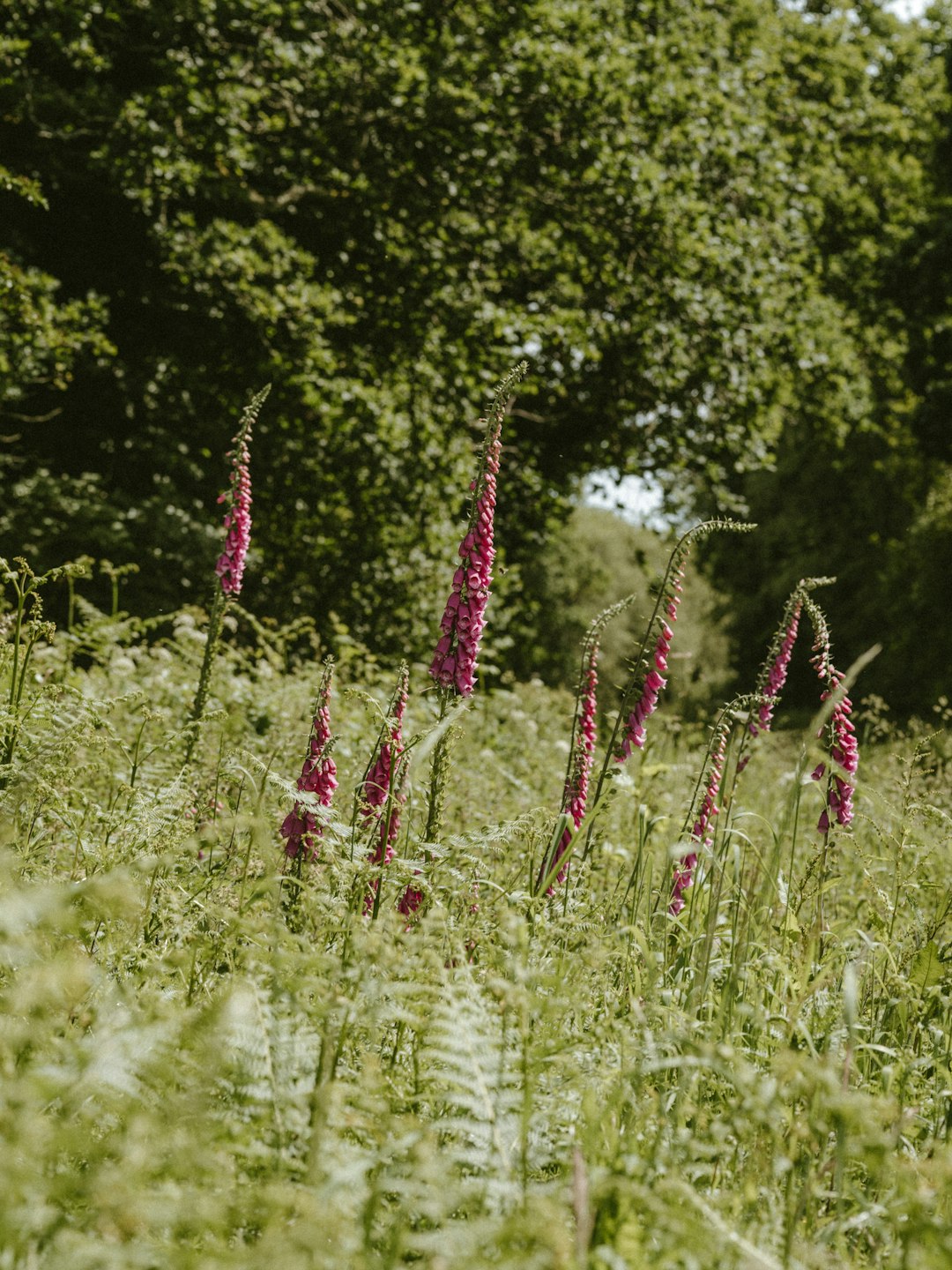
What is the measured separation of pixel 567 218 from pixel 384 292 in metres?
2.39

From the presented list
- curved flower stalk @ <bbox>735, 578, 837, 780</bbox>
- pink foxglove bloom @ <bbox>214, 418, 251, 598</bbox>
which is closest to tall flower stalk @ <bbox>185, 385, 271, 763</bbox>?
pink foxglove bloom @ <bbox>214, 418, 251, 598</bbox>

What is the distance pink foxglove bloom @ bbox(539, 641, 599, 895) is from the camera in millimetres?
3350

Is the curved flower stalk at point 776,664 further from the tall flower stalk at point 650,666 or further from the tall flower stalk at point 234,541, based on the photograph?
the tall flower stalk at point 234,541

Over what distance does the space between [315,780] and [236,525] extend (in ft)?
5.55

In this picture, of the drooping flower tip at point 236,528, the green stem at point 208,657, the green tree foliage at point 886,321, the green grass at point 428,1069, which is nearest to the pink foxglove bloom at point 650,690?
the green grass at point 428,1069

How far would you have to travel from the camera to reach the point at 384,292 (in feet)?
37.0

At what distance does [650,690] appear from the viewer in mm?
3498

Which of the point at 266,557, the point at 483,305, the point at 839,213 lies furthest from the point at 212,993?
the point at 839,213

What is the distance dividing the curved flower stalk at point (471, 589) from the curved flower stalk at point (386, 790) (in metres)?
0.18

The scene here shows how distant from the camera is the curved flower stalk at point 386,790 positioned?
8.55ft

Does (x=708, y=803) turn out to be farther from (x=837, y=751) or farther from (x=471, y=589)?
(x=471, y=589)

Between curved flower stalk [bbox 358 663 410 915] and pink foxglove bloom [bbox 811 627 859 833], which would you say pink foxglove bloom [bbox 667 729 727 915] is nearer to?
pink foxglove bloom [bbox 811 627 859 833]

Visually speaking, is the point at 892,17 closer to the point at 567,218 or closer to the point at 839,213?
the point at 839,213

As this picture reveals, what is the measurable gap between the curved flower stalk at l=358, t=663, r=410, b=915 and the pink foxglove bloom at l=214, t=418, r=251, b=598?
1.59 metres
